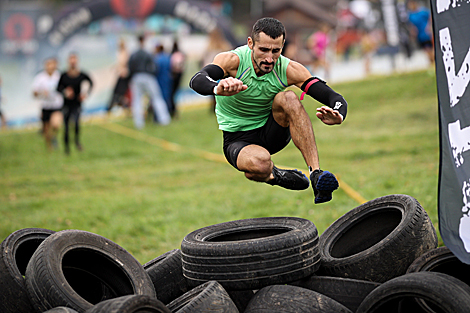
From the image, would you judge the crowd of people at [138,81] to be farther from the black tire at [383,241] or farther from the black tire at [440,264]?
the black tire at [440,264]

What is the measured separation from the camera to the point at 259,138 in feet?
20.3

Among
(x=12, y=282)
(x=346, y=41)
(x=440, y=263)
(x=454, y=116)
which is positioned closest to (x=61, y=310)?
(x=12, y=282)

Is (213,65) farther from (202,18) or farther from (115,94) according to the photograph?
(202,18)

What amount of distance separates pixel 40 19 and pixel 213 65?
26.9 m

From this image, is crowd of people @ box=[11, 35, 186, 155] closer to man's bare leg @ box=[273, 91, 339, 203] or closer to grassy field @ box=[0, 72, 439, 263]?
grassy field @ box=[0, 72, 439, 263]

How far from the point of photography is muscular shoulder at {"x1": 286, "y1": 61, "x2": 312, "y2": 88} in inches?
220

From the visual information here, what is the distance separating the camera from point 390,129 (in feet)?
56.3

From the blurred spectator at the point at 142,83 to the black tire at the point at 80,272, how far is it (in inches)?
607

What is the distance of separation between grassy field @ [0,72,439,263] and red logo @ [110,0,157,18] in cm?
795

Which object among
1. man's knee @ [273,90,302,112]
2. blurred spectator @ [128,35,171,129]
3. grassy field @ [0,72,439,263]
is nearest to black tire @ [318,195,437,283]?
man's knee @ [273,90,302,112]

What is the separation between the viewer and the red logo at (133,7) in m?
28.2

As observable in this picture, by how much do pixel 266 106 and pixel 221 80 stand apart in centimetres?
127

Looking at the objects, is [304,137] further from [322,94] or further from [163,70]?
[163,70]

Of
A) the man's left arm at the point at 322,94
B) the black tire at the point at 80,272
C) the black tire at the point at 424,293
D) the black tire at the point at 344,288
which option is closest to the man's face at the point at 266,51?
the man's left arm at the point at 322,94
